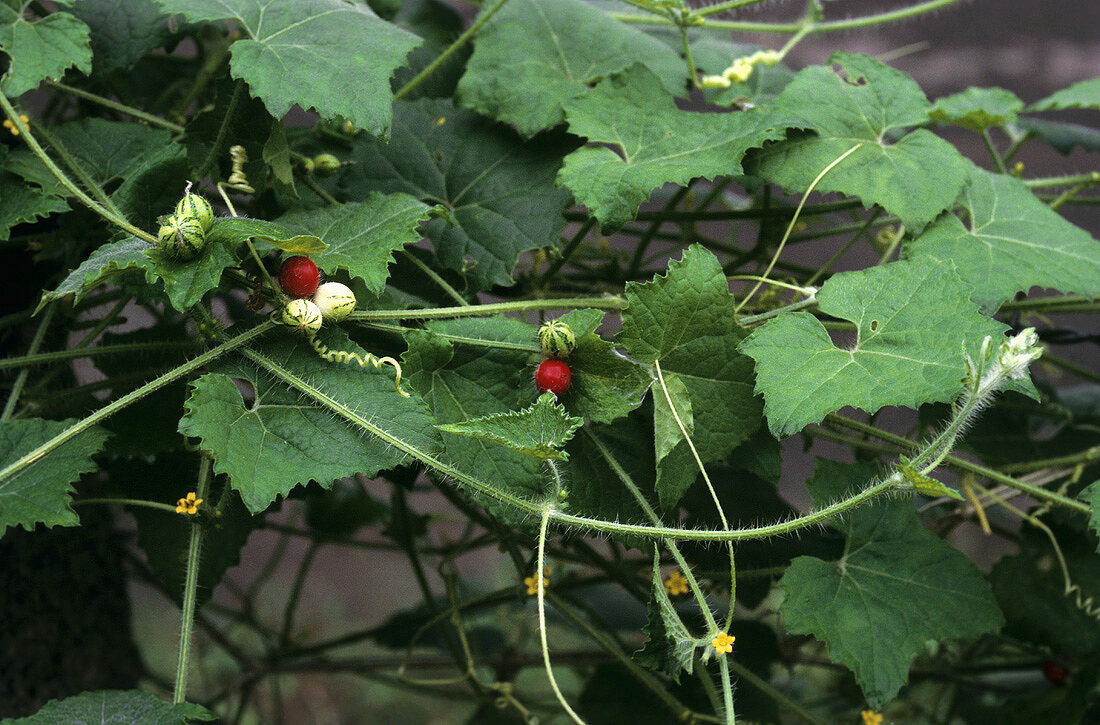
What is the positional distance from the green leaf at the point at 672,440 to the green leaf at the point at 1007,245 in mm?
275

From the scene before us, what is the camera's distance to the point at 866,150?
0.91 meters

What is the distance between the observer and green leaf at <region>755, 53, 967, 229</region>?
34.2 inches

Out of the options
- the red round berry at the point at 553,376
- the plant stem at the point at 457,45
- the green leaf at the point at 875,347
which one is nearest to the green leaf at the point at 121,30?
the plant stem at the point at 457,45

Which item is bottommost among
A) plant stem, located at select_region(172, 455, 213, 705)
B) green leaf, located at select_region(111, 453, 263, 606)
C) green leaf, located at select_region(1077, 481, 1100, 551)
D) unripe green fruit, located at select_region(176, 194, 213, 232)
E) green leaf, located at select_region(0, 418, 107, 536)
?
green leaf, located at select_region(111, 453, 263, 606)

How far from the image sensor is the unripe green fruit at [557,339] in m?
0.72

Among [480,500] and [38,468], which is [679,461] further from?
[38,468]

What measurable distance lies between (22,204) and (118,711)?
1.55ft

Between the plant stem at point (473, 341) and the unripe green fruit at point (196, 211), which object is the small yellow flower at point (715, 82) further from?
the unripe green fruit at point (196, 211)

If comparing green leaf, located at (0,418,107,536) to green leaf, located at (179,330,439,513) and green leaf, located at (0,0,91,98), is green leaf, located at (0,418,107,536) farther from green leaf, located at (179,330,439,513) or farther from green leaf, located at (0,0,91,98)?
green leaf, located at (0,0,91,98)

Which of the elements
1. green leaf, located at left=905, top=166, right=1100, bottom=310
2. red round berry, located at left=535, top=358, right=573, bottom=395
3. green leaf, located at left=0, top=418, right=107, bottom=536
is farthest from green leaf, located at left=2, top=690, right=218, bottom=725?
green leaf, located at left=905, top=166, right=1100, bottom=310

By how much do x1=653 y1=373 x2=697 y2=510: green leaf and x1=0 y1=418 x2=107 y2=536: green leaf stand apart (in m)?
0.49

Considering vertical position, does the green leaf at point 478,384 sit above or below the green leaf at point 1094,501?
above

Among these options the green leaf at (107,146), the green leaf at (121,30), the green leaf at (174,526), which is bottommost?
the green leaf at (174,526)

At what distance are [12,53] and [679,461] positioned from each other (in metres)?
0.72
